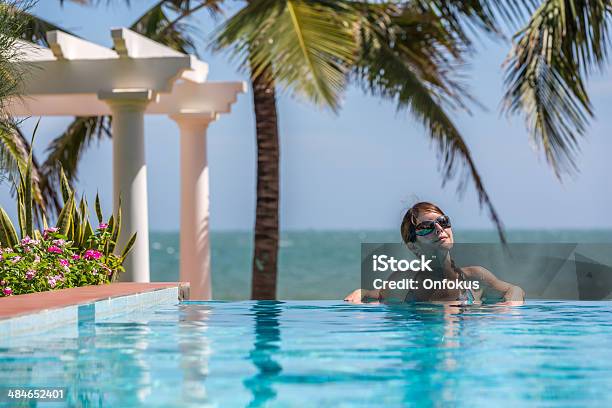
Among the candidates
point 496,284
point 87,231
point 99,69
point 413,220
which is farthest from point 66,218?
point 496,284

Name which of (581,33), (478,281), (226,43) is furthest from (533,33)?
(478,281)

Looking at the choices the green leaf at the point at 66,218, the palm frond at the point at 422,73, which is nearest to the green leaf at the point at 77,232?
the green leaf at the point at 66,218

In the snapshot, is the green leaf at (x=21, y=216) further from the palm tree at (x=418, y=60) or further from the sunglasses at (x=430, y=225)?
the sunglasses at (x=430, y=225)

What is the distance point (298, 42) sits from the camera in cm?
1175

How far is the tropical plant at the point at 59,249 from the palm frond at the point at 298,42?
2.40m

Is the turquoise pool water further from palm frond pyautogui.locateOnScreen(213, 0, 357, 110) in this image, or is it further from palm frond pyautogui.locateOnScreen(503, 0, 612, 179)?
palm frond pyautogui.locateOnScreen(503, 0, 612, 179)

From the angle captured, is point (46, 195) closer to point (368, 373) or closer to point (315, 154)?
point (368, 373)

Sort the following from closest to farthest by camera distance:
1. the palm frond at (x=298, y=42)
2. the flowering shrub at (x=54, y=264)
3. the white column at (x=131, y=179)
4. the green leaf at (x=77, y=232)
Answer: the flowering shrub at (x=54, y=264)
the green leaf at (x=77, y=232)
the palm frond at (x=298, y=42)
the white column at (x=131, y=179)

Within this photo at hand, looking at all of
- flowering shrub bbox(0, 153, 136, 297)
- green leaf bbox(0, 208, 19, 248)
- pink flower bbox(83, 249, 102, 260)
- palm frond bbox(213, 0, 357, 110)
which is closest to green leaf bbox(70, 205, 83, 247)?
flowering shrub bbox(0, 153, 136, 297)

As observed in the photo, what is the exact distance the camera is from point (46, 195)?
17078mm

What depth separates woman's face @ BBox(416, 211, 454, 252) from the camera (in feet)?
28.3

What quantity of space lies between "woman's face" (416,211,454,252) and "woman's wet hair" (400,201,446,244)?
28 mm

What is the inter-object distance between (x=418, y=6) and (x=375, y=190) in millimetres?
48394

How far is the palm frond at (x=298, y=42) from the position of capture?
37.0ft
